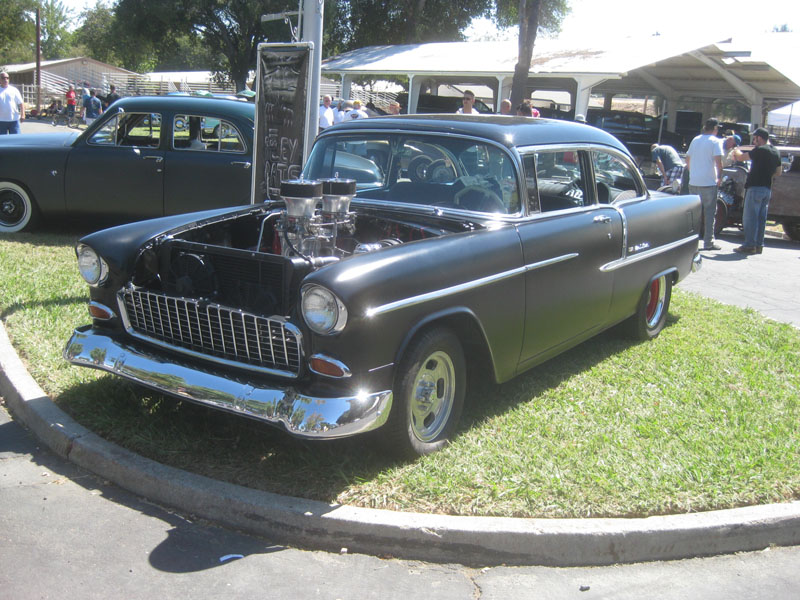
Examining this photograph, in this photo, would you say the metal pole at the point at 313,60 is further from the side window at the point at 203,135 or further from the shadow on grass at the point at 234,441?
the shadow on grass at the point at 234,441

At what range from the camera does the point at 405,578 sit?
3.01m

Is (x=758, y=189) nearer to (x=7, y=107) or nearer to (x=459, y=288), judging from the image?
(x=459, y=288)

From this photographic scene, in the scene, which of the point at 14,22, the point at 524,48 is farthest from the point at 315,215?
the point at 14,22

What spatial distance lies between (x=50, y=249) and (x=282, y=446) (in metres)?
5.05

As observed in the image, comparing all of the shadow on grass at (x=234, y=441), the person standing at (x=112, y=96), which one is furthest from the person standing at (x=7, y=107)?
the person standing at (x=112, y=96)

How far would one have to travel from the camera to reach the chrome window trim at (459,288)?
335 cm

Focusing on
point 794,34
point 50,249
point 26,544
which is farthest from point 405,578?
point 794,34

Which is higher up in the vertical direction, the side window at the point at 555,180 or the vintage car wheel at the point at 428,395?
the side window at the point at 555,180

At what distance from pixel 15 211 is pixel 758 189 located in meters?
9.88

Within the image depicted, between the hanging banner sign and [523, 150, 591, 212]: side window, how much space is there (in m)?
2.77

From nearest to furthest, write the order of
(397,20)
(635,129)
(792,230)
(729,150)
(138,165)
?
(138,165) → (792,230) → (729,150) → (635,129) → (397,20)

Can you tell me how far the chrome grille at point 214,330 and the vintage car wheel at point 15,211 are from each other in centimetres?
530

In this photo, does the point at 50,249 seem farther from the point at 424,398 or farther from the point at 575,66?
the point at 575,66

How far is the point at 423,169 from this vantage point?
4723 millimetres
